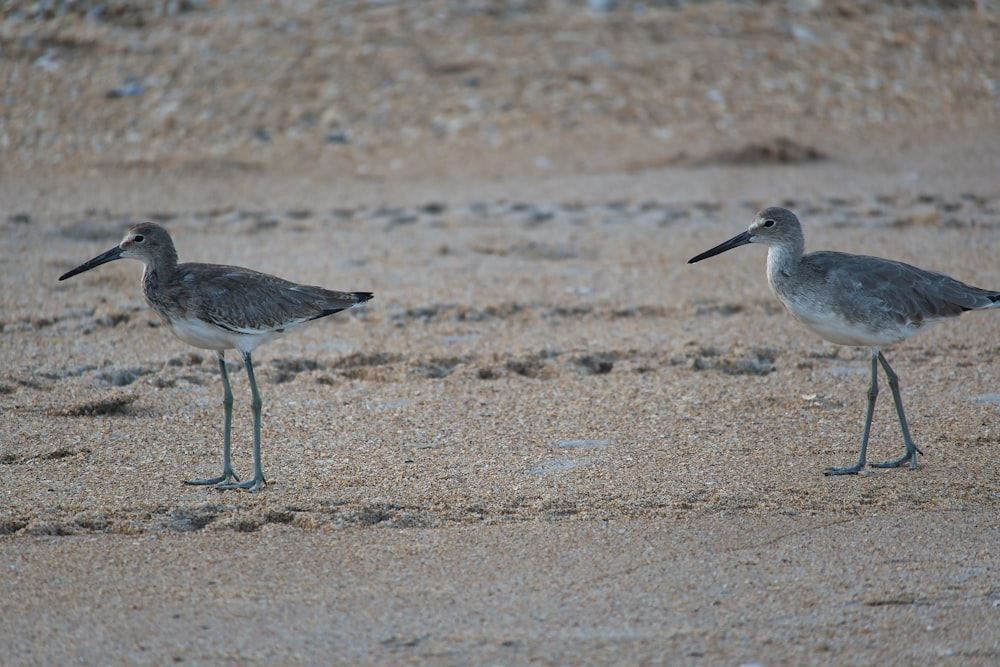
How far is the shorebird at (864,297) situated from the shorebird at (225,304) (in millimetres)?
1971

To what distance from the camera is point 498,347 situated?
6301 mm

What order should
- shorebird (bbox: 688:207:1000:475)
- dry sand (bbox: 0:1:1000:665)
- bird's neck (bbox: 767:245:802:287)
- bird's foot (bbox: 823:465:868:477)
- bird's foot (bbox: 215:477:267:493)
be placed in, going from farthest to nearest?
1. bird's neck (bbox: 767:245:802:287)
2. shorebird (bbox: 688:207:1000:475)
3. bird's foot (bbox: 823:465:868:477)
4. bird's foot (bbox: 215:477:267:493)
5. dry sand (bbox: 0:1:1000:665)

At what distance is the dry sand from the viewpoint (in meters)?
3.71

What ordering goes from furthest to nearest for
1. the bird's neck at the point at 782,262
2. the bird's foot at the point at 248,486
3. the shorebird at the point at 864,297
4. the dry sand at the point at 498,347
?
the bird's neck at the point at 782,262 → the shorebird at the point at 864,297 → the bird's foot at the point at 248,486 → the dry sand at the point at 498,347

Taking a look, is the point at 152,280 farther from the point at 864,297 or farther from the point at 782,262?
the point at 864,297

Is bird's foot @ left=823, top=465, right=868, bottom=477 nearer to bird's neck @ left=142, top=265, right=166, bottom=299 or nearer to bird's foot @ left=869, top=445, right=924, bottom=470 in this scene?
bird's foot @ left=869, top=445, right=924, bottom=470

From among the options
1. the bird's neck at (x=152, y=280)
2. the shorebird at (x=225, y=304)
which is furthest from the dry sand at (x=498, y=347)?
the bird's neck at (x=152, y=280)

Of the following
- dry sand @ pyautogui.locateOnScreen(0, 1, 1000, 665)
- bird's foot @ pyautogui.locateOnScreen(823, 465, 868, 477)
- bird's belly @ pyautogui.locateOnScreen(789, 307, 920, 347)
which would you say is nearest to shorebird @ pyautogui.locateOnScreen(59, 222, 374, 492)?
dry sand @ pyautogui.locateOnScreen(0, 1, 1000, 665)

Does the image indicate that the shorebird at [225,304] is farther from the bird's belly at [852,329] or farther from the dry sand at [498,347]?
the bird's belly at [852,329]

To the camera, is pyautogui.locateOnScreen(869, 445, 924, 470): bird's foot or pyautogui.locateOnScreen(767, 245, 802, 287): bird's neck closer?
pyautogui.locateOnScreen(869, 445, 924, 470): bird's foot


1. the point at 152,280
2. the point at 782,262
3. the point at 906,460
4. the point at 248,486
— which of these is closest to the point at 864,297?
the point at 782,262

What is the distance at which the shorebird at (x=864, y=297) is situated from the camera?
4871 mm

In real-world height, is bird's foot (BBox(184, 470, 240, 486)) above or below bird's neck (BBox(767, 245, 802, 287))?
below

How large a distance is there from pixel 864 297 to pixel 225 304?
2812mm
